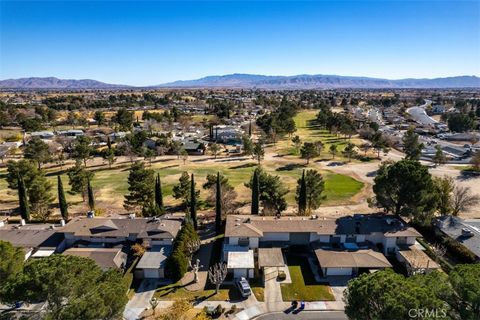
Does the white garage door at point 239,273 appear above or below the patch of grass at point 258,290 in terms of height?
above

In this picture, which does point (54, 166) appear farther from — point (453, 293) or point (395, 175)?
point (453, 293)

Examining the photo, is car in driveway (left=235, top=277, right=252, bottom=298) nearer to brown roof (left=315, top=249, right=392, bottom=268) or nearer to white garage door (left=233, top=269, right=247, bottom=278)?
white garage door (left=233, top=269, right=247, bottom=278)

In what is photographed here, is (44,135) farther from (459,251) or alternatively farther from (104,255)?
(459,251)

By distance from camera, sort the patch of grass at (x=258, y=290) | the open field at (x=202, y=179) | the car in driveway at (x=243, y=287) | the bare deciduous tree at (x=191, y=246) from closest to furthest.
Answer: the patch of grass at (x=258, y=290) → the car in driveway at (x=243, y=287) → the bare deciduous tree at (x=191, y=246) → the open field at (x=202, y=179)

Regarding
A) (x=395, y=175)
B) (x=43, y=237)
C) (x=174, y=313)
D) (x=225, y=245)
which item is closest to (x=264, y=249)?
(x=225, y=245)

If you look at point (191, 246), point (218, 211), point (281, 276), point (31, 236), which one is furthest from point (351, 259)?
point (31, 236)

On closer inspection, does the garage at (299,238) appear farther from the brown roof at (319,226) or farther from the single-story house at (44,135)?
the single-story house at (44,135)

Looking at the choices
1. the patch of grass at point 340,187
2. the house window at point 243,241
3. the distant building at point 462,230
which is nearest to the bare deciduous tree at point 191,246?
the house window at point 243,241
